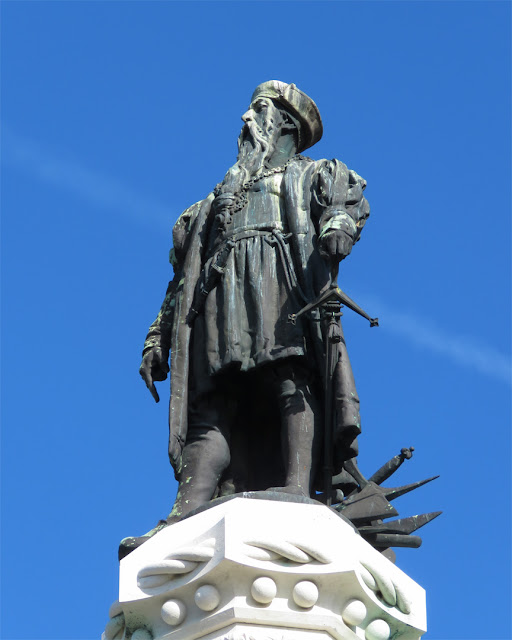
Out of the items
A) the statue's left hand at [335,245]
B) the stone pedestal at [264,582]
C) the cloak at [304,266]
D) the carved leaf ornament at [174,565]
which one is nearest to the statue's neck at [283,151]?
the cloak at [304,266]

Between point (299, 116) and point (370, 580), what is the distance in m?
4.02

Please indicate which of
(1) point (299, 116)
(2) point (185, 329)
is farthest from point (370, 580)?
(1) point (299, 116)

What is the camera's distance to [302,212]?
462 inches

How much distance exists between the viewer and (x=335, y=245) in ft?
36.6

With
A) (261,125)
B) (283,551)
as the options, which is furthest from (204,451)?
(261,125)

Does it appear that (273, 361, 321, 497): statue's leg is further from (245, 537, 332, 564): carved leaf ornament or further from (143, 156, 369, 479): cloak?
(245, 537, 332, 564): carved leaf ornament

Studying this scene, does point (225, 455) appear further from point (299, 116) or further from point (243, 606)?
point (299, 116)

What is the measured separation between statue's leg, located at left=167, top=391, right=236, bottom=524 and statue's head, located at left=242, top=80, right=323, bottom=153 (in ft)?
7.58

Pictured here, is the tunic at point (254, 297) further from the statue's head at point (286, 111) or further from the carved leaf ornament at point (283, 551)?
the carved leaf ornament at point (283, 551)

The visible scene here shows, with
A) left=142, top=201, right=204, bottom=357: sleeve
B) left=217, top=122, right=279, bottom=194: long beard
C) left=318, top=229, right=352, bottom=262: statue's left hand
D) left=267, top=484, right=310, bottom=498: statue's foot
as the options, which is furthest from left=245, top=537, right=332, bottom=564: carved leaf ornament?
left=217, top=122, right=279, bottom=194: long beard

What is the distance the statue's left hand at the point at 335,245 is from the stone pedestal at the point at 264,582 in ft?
5.97

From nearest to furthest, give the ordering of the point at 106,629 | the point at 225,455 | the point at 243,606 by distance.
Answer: the point at 243,606 → the point at 106,629 → the point at 225,455

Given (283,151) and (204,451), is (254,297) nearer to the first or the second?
(204,451)

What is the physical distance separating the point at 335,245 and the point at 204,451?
163 cm
